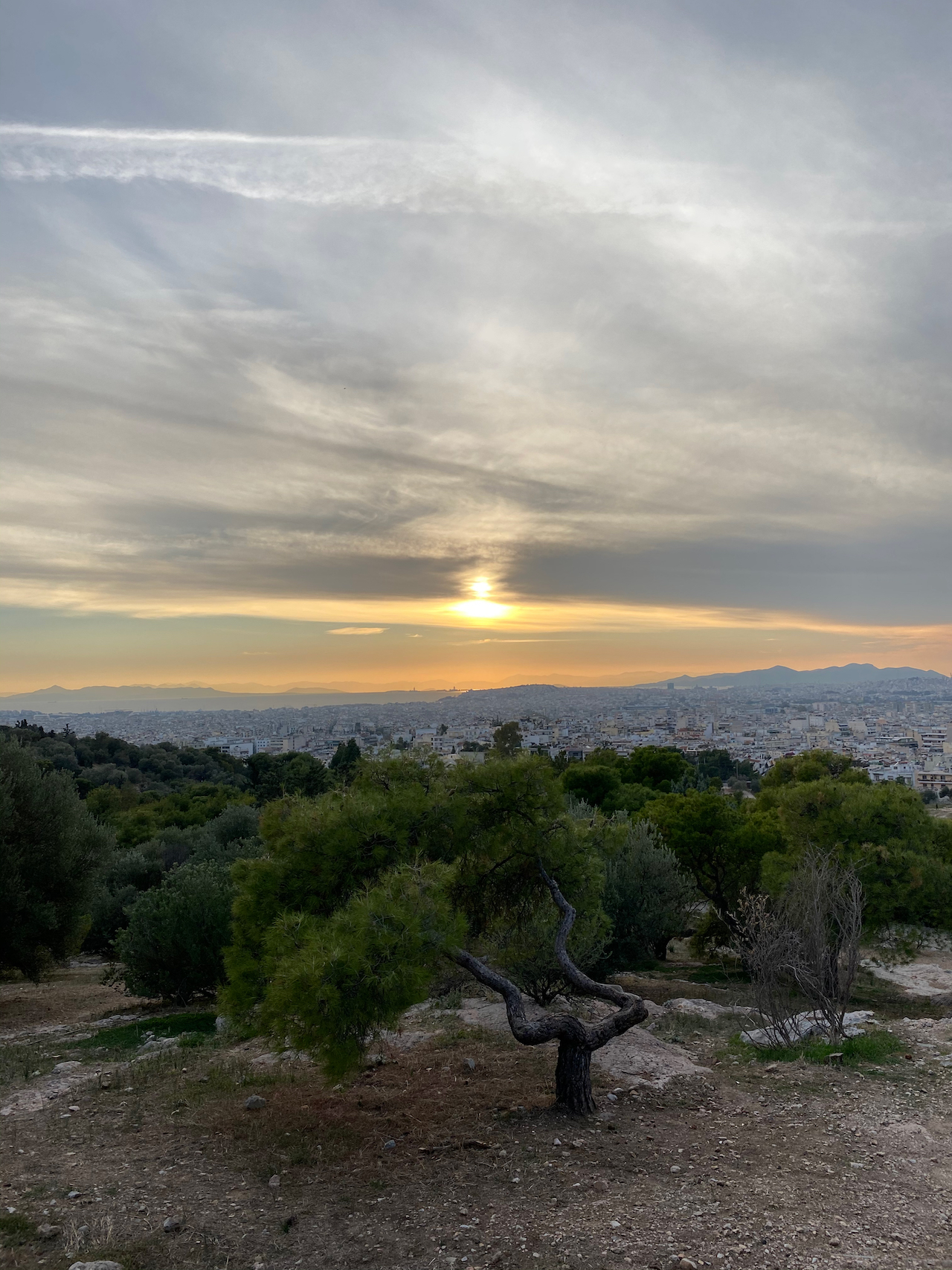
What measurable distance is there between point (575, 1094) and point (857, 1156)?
299cm

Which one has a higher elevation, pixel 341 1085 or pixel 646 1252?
pixel 646 1252

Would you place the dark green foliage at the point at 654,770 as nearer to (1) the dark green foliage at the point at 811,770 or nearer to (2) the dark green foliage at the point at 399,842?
(1) the dark green foliage at the point at 811,770

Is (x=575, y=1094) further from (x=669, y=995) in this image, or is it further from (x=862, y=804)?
(x=862, y=804)

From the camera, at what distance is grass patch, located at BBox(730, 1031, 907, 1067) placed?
11.1 metres

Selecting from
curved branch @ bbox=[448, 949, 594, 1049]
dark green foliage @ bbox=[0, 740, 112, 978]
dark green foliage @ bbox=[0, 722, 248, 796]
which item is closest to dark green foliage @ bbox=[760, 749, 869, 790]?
curved branch @ bbox=[448, 949, 594, 1049]

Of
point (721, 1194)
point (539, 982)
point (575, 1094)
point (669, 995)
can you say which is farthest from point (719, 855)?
point (721, 1194)

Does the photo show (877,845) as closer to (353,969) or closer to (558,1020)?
(558,1020)

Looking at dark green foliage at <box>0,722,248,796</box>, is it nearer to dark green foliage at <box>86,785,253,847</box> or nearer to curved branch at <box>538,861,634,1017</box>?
dark green foliage at <box>86,785,253,847</box>

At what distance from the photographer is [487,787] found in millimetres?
10188

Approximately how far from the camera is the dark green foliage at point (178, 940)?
1616cm

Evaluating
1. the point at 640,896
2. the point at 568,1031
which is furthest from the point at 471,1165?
the point at 640,896

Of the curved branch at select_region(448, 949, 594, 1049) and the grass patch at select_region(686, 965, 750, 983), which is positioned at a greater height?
the curved branch at select_region(448, 949, 594, 1049)

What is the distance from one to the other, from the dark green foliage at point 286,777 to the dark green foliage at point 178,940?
2440 cm

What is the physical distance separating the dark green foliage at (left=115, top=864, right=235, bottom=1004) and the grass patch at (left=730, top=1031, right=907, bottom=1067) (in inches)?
417
